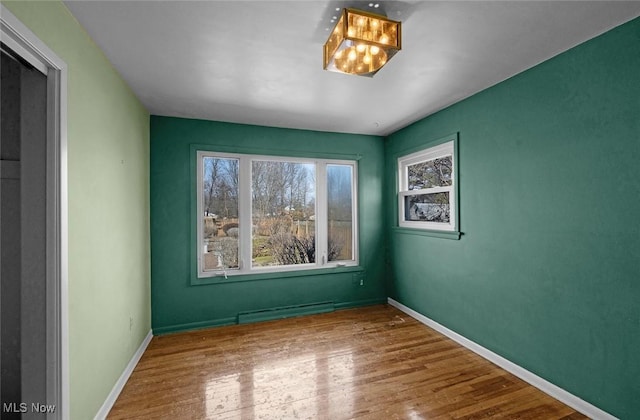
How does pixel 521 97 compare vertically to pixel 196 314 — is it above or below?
above

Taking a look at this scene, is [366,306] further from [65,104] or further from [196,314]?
[65,104]

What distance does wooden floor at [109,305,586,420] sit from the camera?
2.01 metres

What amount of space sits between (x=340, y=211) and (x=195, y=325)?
2.38 m

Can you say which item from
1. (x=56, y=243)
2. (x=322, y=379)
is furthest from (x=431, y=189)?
(x=56, y=243)

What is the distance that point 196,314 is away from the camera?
3404 millimetres

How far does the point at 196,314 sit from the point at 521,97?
13.1 feet

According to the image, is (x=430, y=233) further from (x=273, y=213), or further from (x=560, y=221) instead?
(x=273, y=213)

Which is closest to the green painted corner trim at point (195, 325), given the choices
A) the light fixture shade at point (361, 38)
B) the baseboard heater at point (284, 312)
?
the baseboard heater at point (284, 312)

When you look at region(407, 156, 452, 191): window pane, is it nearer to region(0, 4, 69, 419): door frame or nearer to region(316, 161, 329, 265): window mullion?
region(316, 161, 329, 265): window mullion

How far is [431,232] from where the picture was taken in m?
3.39

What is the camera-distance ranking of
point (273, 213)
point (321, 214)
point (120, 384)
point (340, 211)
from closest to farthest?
point (120, 384) → point (273, 213) → point (321, 214) → point (340, 211)

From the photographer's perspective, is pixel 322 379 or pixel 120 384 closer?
pixel 120 384

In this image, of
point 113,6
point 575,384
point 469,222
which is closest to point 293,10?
point 113,6

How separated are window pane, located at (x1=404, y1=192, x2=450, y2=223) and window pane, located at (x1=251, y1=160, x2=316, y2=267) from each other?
1.34 metres
